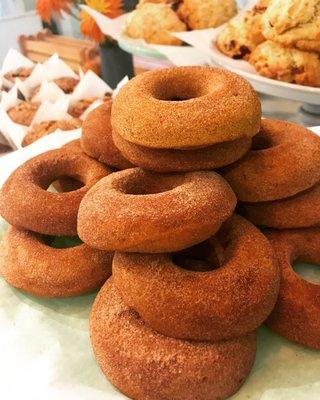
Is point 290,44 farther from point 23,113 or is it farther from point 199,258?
point 23,113

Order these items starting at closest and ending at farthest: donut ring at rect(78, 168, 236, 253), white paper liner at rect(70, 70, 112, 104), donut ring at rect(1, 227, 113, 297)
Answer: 1. donut ring at rect(78, 168, 236, 253)
2. donut ring at rect(1, 227, 113, 297)
3. white paper liner at rect(70, 70, 112, 104)

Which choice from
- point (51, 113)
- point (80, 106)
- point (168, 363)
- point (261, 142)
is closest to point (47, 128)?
point (51, 113)

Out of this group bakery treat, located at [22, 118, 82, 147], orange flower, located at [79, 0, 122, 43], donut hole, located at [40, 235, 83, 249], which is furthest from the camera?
orange flower, located at [79, 0, 122, 43]

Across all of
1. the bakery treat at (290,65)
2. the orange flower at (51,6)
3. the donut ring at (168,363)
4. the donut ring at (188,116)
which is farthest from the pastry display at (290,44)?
the orange flower at (51,6)

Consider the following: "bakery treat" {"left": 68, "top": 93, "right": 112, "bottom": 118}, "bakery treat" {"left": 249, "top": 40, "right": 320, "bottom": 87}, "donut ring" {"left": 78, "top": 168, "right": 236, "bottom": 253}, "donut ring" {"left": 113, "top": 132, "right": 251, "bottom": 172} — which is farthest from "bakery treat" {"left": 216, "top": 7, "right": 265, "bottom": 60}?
"donut ring" {"left": 78, "top": 168, "right": 236, "bottom": 253}

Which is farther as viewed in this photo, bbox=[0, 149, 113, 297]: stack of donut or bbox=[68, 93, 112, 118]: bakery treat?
bbox=[68, 93, 112, 118]: bakery treat

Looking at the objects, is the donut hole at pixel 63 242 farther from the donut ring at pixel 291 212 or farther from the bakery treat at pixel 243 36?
the bakery treat at pixel 243 36

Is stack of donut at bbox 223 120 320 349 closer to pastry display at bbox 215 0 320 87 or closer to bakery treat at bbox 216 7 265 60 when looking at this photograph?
pastry display at bbox 215 0 320 87
